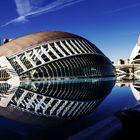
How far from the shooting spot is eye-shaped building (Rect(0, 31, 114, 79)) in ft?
168

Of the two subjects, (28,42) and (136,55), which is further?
(136,55)

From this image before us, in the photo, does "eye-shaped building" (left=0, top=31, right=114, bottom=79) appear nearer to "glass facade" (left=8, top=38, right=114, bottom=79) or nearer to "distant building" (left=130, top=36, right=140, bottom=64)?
"glass facade" (left=8, top=38, right=114, bottom=79)

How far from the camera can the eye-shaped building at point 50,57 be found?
5132 cm

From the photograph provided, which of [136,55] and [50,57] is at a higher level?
[136,55]

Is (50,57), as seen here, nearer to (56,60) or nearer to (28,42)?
(56,60)

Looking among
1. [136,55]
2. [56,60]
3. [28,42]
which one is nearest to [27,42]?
[28,42]

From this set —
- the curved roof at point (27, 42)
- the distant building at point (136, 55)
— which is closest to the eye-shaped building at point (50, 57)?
the curved roof at point (27, 42)

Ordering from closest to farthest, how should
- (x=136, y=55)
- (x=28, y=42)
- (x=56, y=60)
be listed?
(x=56, y=60) → (x=28, y=42) → (x=136, y=55)

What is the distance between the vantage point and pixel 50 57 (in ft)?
169

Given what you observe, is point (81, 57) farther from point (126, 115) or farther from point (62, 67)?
point (126, 115)

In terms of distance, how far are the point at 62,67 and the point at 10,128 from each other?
1699 inches

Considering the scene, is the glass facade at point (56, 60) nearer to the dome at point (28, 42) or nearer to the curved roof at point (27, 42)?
the dome at point (28, 42)

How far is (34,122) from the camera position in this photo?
36.5 feet

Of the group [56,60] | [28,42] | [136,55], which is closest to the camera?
[56,60]
